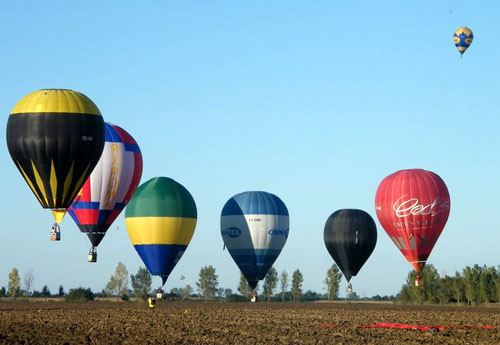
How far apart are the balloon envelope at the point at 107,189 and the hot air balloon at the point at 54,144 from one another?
9.10 m

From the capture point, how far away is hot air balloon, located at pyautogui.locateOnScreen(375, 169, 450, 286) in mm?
72125

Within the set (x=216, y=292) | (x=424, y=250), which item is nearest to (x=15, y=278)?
(x=216, y=292)

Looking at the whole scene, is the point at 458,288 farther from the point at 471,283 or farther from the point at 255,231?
the point at 255,231

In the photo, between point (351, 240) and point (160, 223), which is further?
point (351, 240)

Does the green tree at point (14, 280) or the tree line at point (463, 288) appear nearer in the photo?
the tree line at point (463, 288)

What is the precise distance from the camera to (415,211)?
2830 inches

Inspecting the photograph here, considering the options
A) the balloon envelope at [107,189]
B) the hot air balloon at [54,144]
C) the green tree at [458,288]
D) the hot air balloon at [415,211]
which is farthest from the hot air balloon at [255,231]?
the green tree at [458,288]

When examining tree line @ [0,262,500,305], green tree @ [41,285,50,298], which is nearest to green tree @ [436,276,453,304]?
tree line @ [0,262,500,305]

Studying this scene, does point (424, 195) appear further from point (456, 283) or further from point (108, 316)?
point (456, 283)

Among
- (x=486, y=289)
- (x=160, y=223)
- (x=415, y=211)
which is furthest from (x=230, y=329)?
(x=486, y=289)

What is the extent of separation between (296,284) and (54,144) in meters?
106

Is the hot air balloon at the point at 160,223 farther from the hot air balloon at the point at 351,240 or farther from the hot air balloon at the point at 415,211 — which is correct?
the hot air balloon at the point at 351,240

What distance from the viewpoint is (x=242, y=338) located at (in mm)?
40875

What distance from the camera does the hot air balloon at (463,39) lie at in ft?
258
